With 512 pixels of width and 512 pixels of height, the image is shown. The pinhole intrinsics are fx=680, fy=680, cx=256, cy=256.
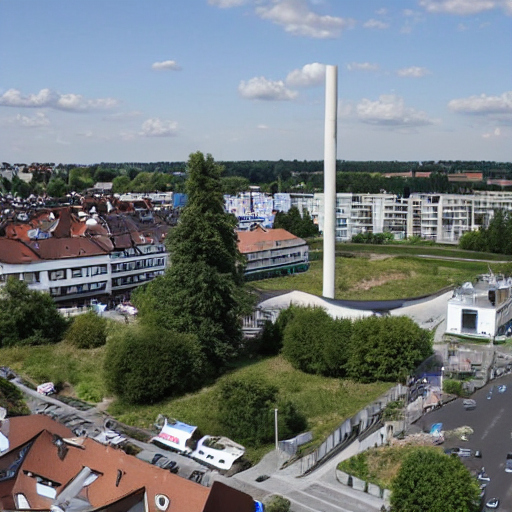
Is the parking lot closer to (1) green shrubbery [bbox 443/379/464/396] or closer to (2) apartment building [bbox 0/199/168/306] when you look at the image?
(1) green shrubbery [bbox 443/379/464/396]

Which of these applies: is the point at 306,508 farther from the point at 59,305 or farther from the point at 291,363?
the point at 59,305

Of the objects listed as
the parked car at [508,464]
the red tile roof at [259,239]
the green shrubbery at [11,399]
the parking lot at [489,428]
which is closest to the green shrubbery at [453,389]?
the parking lot at [489,428]

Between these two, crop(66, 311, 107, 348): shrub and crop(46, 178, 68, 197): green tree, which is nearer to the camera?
crop(66, 311, 107, 348): shrub

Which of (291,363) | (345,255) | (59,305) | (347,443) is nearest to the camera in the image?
(347,443)

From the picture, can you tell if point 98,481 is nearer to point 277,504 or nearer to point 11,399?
point 277,504

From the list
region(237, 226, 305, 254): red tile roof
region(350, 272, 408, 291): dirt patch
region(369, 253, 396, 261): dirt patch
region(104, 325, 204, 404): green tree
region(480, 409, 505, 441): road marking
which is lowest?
region(350, 272, 408, 291): dirt patch

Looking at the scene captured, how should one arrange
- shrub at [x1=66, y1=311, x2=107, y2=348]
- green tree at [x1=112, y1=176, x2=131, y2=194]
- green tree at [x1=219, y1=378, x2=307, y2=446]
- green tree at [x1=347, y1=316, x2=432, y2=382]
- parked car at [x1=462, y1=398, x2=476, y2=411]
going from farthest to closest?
green tree at [x1=112, y1=176, x2=131, y2=194] → shrub at [x1=66, y1=311, x2=107, y2=348] → green tree at [x1=347, y1=316, x2=432, y2=382] → parked car at [x1=462, y1=398, x2=476, y2=411] → green tree at [x1=219, y1=378, x2=307, y2=446]

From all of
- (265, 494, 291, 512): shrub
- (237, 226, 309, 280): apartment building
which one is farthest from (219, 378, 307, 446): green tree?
(237, 226, 309, 280): apartment building

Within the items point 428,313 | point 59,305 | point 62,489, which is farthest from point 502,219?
point 62,489
